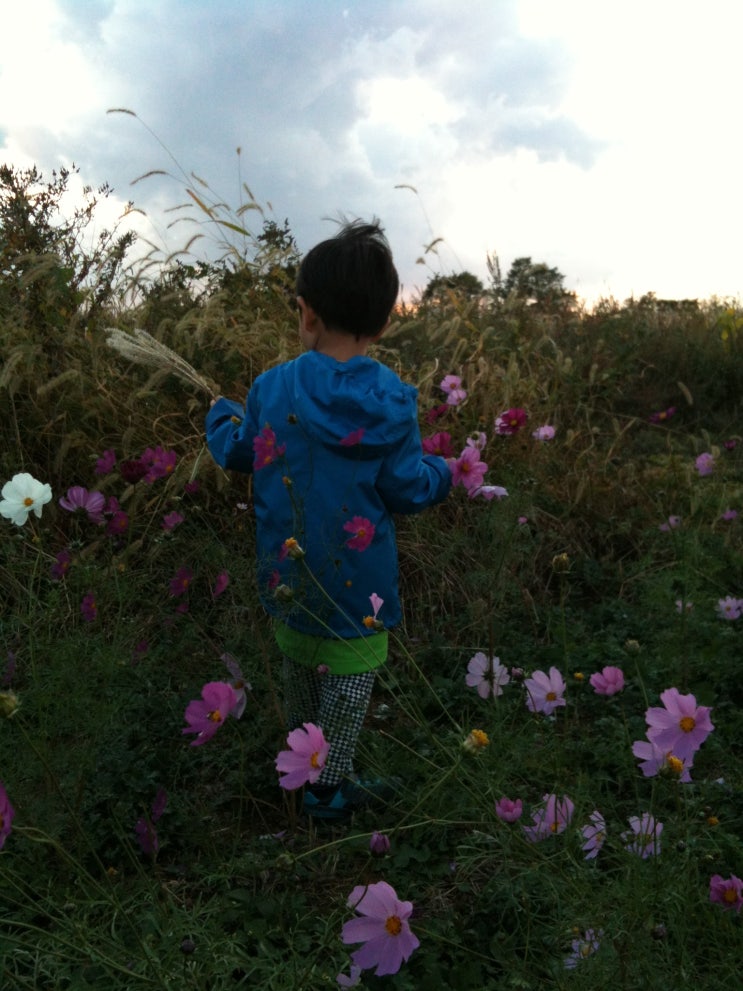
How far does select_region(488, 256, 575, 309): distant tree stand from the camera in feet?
20.0

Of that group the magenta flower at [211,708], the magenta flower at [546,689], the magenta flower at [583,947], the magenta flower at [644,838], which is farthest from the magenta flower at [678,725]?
the magenta flower at [211,708]

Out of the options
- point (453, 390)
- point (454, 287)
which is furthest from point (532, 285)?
point (453, 390)

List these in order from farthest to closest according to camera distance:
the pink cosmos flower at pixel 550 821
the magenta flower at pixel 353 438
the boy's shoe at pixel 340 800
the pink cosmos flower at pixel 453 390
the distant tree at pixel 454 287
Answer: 1. the distant tree at pixel 454 287
2. the pink cosmos flower at pixel 453 390
3. the boy's shoe at pixel 340 800
4. the magenta flower at pixel 353 438
5. the pink cosmos flower at pixel 550 821

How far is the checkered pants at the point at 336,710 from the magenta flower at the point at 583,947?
92 cm

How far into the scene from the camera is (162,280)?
4871 mm

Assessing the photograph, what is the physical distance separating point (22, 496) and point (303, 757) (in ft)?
4.41

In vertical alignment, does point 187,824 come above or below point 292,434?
below

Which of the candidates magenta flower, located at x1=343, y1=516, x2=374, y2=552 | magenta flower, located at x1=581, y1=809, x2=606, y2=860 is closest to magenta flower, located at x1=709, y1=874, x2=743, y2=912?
magenta flower, located at x1=581, y1=809, x2=606, y2=860

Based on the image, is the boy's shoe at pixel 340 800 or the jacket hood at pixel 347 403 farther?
the boy's shoe at pixel 340 800

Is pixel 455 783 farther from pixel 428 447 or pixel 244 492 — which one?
pixel 244 492

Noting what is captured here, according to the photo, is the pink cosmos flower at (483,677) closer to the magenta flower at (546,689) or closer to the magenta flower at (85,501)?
the magenta flower at (546,689)

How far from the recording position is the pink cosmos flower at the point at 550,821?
6.40 feet

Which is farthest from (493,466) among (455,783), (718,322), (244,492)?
(718,322)

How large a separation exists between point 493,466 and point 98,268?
202cm
